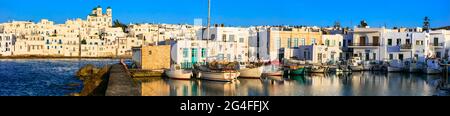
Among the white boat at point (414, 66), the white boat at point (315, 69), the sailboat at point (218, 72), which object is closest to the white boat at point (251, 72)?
the sailboat at point (218, 72)

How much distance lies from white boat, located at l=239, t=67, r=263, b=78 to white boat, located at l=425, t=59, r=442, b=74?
13.7 metres

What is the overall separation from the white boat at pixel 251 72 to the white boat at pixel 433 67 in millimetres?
13726

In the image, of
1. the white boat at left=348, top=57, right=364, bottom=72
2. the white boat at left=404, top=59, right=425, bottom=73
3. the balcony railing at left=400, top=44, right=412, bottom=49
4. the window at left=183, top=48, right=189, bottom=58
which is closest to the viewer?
the window at left=183, top=48, right=189, bottom=58

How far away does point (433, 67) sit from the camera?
3591 centimetres

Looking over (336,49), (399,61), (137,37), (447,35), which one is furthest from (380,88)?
(137,37)

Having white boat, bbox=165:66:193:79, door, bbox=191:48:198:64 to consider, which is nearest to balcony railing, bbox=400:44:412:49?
door, bbox=191:48:198:64

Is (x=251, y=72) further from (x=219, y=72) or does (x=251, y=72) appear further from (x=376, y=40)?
(x=376, y=40)

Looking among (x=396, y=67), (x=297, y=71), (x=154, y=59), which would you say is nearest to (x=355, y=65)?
(x=396, y=67)

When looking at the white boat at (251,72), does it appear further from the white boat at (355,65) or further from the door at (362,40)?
the door at (362,40)

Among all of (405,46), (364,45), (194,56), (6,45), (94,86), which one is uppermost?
(6,45)

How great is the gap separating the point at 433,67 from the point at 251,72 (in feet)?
48.7

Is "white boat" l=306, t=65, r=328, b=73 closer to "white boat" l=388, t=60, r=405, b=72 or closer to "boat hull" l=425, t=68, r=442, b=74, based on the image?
"white boat" l=388, t=60, r=405, b=72

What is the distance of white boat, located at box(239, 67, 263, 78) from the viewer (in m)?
29.5
